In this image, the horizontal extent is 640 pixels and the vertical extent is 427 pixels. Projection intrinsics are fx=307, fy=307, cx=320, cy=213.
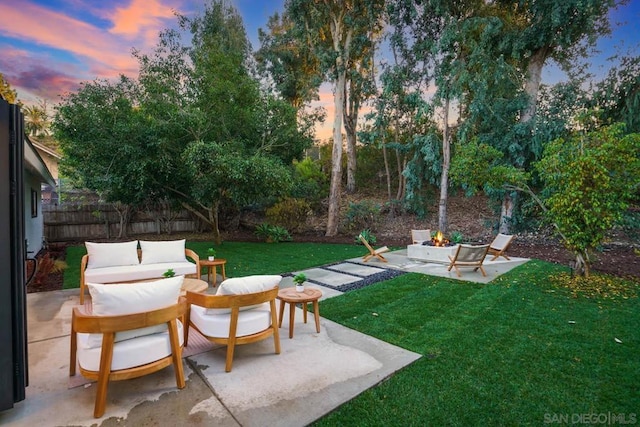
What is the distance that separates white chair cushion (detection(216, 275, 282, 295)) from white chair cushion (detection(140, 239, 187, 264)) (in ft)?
10.9

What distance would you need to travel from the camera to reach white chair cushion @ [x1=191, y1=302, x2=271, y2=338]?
303 centimetres

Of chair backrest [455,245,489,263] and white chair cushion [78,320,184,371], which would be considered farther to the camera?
chair backrest [455,245,489,263]

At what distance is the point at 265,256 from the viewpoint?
902cm

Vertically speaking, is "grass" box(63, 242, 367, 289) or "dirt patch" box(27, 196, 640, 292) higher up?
"dirt patch" box(27, 196, 640, 292)

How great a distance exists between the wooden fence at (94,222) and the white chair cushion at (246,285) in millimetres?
11023

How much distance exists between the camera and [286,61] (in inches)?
650

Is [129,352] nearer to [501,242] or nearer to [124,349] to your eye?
[124,349]

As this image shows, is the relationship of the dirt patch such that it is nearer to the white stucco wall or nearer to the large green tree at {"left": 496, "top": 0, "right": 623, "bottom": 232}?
the white stucco wall

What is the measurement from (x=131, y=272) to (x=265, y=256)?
13.6 ft

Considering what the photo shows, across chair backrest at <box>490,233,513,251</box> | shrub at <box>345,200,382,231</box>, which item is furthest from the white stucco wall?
chair backrest at <box>490,233,513,251</box>

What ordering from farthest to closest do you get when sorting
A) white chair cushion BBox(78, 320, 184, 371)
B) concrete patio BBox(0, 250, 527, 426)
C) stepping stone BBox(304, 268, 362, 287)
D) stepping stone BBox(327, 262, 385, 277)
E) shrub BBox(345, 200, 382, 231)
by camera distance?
1. shrub BBox(345, 200, 382, 231)
2. stepping stone BBox(327, 262, 385, 277)
3. stepping stone BBox(304, 268, 362, 287)
4. white chair cushion BBox(78, 320, 184, 371)
5. concrete patio BBox(0, 250, 527, 426)

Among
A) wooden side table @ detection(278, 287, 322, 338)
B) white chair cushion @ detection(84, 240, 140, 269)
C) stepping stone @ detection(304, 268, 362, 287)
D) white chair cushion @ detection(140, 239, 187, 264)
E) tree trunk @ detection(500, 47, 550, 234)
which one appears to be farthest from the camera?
tree trunk @ detection(500, 47, 550, 234)

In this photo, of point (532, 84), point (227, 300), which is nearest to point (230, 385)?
point (227, 300)

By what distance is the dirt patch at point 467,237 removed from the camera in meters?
6.94
